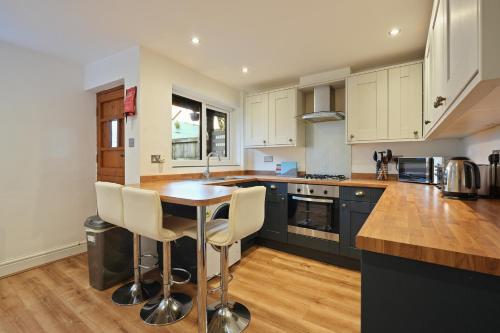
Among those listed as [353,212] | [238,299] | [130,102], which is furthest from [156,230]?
[353,212]

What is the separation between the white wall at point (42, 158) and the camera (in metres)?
2.39

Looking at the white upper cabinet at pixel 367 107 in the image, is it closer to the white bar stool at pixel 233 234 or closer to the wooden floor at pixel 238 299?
the wooden floor at pixel 238 299

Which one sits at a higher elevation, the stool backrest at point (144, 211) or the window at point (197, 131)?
Result: the window at point (197, 131)

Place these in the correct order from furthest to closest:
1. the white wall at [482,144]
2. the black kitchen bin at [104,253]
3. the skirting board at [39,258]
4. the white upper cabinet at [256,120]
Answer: the white upper cabinet at [256,120], the skirting board at [39,258], the black kitchen bin at [104,253], the white wall at [482,144]

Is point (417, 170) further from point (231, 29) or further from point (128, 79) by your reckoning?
point (128, 79)

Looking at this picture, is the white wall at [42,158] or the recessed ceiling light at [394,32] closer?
the recessed ceiling light at [394,32]

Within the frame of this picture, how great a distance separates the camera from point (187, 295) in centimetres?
196

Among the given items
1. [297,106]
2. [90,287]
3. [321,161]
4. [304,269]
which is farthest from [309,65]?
[90,287]

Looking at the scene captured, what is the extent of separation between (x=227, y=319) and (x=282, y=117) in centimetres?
258

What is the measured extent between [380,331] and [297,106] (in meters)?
2.94

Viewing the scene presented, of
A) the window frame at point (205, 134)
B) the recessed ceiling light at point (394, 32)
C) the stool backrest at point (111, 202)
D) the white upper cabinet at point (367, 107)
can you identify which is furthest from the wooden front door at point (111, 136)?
the recessed ceiling light at point (394, 32)

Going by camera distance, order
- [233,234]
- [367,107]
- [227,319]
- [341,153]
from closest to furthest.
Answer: [233,234] → [227,319] → [367,107] → [341,153]

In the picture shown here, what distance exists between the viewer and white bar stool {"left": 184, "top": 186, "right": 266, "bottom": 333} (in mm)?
1425

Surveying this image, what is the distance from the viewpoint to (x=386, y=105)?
2664 millimetres
